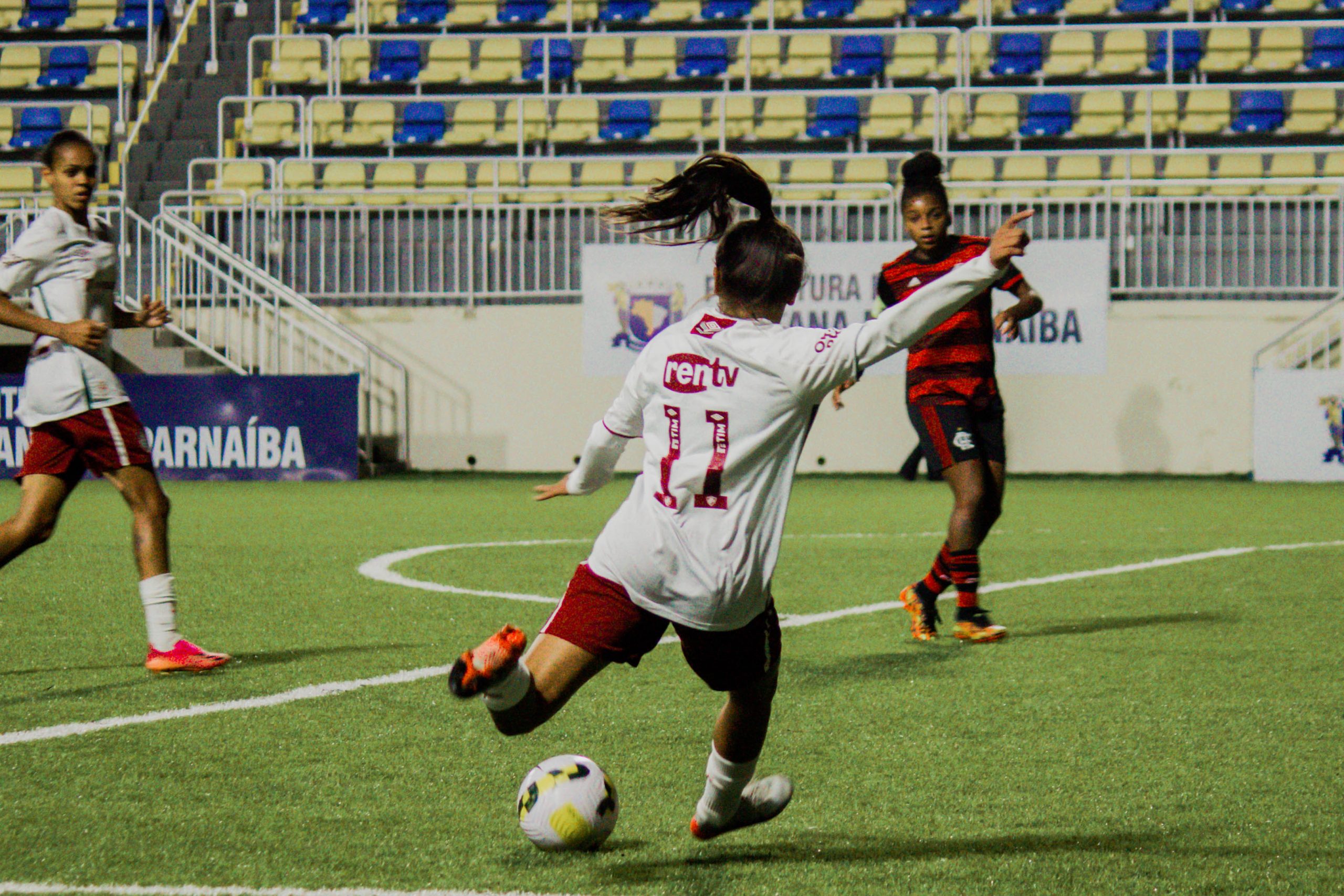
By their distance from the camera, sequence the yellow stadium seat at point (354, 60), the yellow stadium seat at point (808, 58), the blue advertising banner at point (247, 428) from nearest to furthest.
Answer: the blue advertising banner at point (247, 428) → the yellow stadium seat at point (808, 58) → the yellow stadium seat at point (354, 60)

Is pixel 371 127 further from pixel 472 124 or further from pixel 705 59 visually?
pixel 705 59

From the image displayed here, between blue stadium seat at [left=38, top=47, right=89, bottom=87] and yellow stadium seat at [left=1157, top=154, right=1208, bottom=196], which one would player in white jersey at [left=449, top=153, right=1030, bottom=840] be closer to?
yellow stadium seat at [left=1157, top=154, right=1208, bottom=196]

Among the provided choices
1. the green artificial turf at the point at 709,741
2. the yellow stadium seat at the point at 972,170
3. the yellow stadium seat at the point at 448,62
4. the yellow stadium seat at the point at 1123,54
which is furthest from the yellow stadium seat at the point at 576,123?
the green artificial turf at the point at 709,741

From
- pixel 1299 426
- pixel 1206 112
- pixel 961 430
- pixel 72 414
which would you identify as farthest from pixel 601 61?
pixel 72 414

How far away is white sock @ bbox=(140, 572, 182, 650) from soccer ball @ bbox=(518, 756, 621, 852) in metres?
2.54

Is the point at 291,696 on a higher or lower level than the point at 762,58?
lower

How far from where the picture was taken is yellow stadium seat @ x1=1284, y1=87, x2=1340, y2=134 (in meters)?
19.6

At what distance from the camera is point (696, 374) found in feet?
10.5

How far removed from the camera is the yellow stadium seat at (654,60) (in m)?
21.6

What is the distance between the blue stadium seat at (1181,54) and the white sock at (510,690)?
1999cm

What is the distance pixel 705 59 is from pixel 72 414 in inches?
681

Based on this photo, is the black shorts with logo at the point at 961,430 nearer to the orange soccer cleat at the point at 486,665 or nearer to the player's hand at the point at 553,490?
the player's hand at the point at 553,490

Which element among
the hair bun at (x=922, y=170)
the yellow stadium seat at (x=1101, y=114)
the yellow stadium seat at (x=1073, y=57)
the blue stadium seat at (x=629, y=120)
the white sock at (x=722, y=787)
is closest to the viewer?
the white sock at (x=722, y=787)

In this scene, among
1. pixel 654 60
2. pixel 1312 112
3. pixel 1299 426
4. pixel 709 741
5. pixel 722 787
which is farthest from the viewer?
pixel 654 60
